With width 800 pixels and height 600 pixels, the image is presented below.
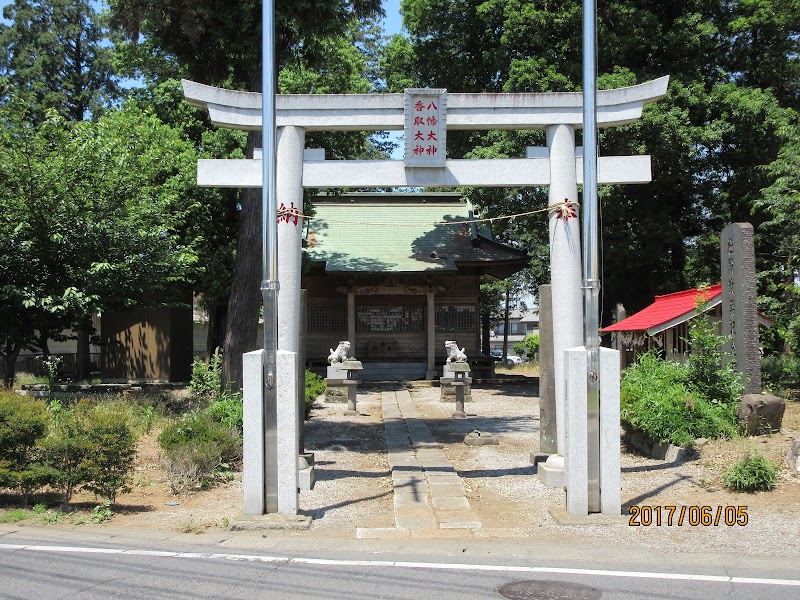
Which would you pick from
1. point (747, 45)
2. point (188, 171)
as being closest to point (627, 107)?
point (188, 171)

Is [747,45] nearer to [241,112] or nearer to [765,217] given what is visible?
[765,217]

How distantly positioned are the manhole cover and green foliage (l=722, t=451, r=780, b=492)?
401 centimetres

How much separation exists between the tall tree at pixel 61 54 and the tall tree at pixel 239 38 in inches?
851

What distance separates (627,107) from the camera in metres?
9.54

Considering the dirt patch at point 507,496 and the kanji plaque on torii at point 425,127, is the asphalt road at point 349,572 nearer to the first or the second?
the dirt patch at point 507,496

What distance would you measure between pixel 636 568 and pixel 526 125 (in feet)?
19.0

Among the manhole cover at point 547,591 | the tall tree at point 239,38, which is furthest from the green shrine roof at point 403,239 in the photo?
the manhole cover at point 547,591

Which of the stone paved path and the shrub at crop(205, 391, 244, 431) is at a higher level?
the shrub at crop(205, 391, 244, 431)

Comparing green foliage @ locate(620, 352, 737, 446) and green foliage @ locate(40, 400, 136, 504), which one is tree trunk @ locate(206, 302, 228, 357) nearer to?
green foliage @ locate(620, 352, 737, 446)

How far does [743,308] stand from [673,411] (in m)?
2.47

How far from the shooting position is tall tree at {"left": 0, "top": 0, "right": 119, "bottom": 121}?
3466 centimetres

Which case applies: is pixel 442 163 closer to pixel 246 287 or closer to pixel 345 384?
pixel 246 287

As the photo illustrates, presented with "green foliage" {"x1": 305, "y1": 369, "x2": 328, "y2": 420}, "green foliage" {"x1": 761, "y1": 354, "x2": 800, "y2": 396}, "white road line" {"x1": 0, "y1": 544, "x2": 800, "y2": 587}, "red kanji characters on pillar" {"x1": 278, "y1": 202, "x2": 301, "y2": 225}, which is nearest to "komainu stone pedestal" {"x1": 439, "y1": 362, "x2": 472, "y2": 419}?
"green foliage" {"x1": 305, "y1": 369, "x2": 328, "y2": 420}

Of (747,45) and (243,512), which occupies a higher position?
(747,45)
